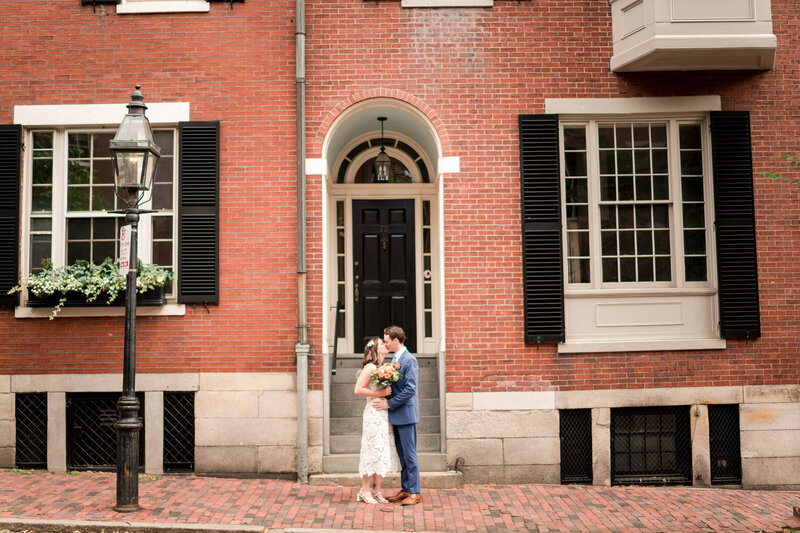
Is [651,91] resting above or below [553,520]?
above

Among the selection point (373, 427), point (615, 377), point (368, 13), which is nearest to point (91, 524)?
point (373, 427)

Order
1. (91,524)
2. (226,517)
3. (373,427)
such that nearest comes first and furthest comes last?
(91,524)
(226,517)
(373,427)

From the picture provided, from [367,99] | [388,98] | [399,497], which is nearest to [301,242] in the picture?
[367,99]

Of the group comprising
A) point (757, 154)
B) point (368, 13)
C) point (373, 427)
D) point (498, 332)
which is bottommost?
point (373, 427)

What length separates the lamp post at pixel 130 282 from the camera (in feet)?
20.1

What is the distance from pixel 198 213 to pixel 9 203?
245 cm

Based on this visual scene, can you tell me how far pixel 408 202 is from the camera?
9984 mm

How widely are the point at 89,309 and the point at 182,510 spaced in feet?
9.70

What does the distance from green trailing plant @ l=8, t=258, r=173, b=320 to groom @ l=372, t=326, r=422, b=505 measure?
324cm

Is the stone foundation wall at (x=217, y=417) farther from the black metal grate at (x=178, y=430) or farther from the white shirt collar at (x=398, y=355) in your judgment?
the white shirt collar at (x=398, y=355)

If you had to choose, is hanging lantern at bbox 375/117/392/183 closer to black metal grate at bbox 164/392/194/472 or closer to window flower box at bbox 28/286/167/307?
window flower box at bbox 28/286/167/307

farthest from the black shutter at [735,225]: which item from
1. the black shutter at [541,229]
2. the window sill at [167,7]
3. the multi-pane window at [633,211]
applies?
the window sill at [167,7]

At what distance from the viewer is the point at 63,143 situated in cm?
809

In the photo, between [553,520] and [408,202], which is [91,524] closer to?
[553,520]
